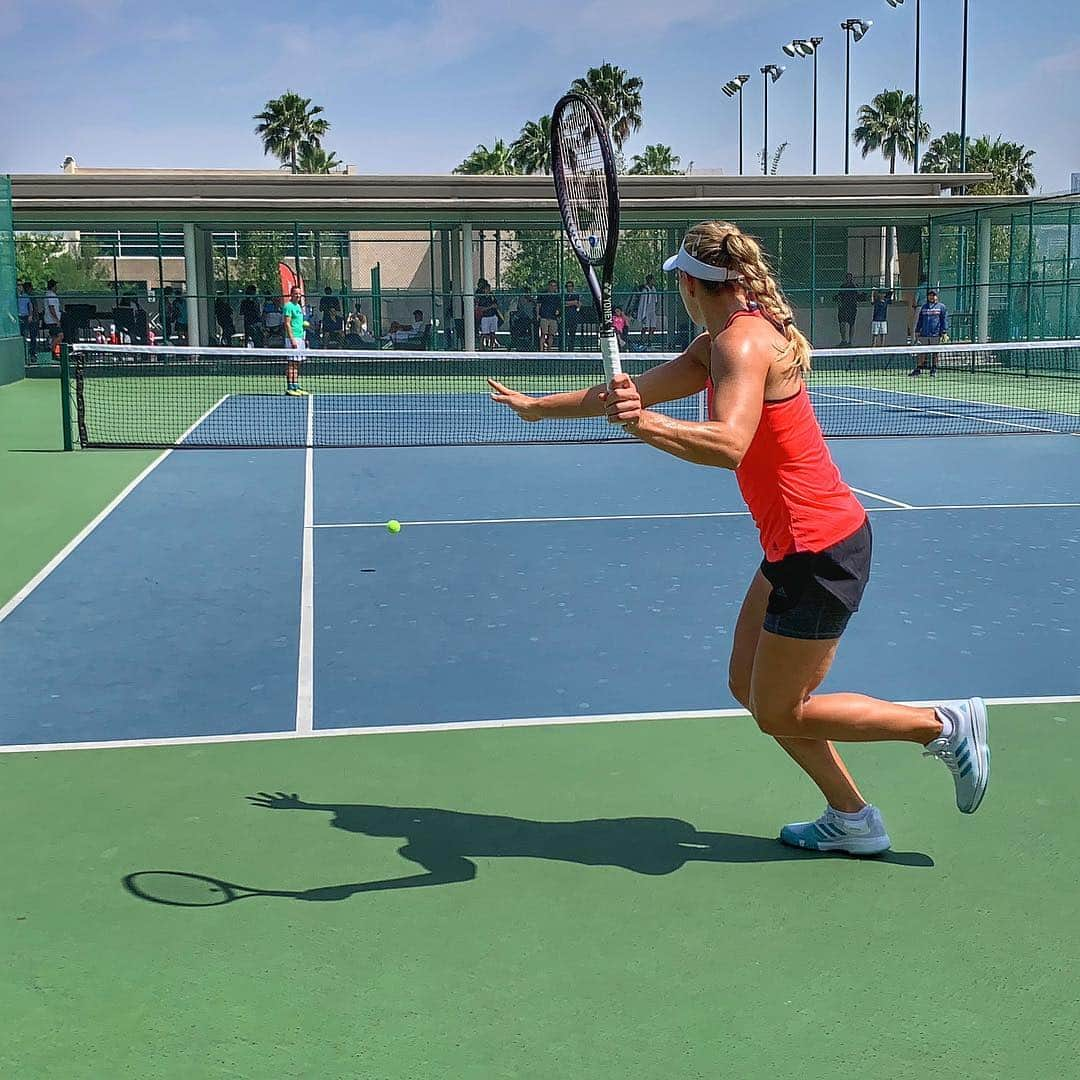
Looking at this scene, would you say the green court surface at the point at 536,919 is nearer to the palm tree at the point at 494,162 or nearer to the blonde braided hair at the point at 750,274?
the blonde braided hair at the point at 750,274

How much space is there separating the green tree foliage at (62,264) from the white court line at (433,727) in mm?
39315

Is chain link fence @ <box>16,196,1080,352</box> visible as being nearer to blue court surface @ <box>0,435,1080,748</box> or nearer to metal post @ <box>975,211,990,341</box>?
metal post @ <box>975,211,990,341</box>

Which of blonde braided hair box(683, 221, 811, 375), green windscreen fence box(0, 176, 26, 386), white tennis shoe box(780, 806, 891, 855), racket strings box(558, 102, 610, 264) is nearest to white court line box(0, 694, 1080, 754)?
white tennis shoe box(780, 806, 891, 855)

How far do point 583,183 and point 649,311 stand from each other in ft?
88.3

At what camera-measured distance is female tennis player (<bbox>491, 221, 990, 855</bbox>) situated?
340 cm

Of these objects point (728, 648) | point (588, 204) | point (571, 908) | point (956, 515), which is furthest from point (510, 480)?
point (571, 908)

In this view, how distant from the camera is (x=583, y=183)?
4312mm

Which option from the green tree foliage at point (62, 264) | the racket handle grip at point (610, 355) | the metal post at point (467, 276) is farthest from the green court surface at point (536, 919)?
the green tree foliage at point (62, 264)

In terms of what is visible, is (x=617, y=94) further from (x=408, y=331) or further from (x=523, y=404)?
(x=523, y=404)

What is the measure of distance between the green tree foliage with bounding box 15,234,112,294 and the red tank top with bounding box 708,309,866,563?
4119cm

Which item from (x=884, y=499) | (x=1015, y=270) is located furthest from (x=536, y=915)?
(x=1015, y=270)

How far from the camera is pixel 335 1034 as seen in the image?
292 centimetres

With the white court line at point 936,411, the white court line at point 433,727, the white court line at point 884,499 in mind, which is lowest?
the white court line at point 433,727

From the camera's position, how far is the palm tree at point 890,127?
72.3m
